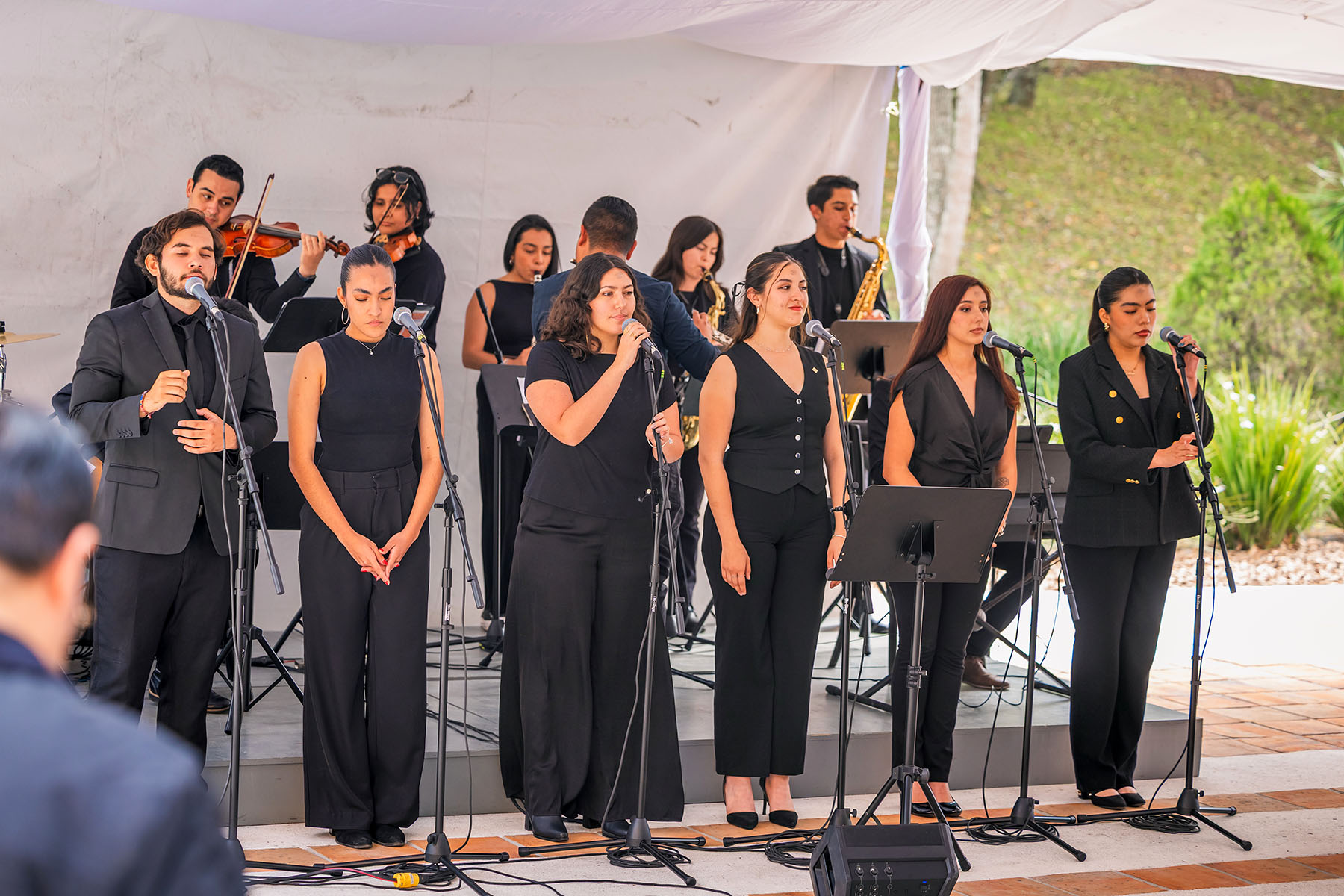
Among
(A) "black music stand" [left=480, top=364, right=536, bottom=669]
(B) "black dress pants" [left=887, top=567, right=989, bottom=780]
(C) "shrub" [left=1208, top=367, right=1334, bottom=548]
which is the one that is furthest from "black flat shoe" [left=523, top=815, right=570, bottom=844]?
(C) "shrub" [left=1208, top=367, right=1334, bottom=548]

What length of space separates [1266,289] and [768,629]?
1042cm

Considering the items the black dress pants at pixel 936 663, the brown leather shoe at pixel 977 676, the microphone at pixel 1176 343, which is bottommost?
the brown leather shoe at pixel 977 676

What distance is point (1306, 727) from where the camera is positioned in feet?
18.7

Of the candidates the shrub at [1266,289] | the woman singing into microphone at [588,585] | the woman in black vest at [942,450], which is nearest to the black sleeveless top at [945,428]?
the woman in black vest at [942,450]

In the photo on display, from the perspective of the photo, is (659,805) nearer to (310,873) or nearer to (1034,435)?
(310,873)

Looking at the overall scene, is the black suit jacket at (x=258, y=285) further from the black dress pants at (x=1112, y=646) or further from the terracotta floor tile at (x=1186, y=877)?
the terracotta floor tile at (x=1186, y=877)

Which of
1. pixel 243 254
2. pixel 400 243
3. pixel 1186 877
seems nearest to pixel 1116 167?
pixel 400 243

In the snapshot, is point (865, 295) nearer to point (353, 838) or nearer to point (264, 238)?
point (264, 238)

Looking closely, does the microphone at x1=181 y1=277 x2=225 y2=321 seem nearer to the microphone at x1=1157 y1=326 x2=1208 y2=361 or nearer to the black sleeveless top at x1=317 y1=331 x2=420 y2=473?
the black sleeveless top at x1=317 y1=331 x2=420 y2=473

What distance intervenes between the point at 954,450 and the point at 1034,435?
1.12 feet

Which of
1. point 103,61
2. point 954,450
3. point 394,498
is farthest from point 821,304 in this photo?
point 103,61

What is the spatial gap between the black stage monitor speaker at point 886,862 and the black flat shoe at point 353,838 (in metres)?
1.29

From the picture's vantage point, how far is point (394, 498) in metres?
3.76

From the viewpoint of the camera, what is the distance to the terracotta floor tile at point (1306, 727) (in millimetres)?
5590
